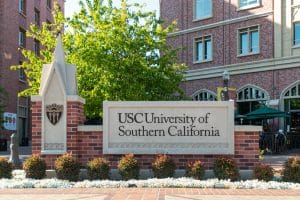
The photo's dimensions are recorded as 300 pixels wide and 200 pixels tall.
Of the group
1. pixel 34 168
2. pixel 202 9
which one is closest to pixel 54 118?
pixel 34 168

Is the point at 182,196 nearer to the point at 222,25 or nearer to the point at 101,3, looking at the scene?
the point at 101,3

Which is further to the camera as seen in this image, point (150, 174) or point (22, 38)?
point (22, 38)

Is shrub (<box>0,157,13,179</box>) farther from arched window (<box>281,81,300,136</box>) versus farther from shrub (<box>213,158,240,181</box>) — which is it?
arched window (<box>281,81,300,136</box>)

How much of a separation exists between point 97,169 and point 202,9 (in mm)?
27293

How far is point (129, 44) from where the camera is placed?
1986 cm

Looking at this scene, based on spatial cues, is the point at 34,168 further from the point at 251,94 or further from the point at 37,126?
the point at 251,94

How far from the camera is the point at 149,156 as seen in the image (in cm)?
1370

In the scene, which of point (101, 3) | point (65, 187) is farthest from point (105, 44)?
point (65, 187)

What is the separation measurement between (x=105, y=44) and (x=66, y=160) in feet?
25.1

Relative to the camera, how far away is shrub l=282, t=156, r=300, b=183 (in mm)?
12531

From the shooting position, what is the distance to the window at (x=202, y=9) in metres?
38.0

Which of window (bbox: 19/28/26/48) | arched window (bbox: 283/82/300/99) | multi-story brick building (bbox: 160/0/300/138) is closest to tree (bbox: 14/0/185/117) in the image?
multi-story brick building (bbox: 160/0/300/138)

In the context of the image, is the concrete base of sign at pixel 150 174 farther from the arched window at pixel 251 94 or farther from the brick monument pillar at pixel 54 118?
the arched window at pixel 251 94

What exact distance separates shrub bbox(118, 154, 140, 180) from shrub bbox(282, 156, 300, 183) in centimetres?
348
